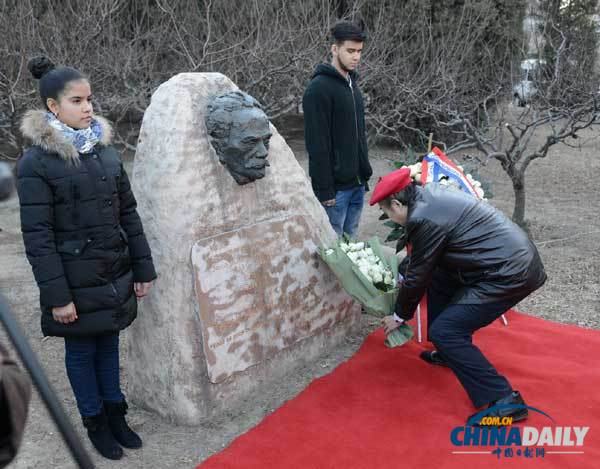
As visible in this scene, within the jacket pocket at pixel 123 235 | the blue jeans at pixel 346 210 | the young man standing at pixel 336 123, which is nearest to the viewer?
the jacket pocket at pixel 123 235

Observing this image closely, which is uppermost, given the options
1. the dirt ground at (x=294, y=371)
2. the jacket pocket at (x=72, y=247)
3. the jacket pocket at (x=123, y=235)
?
the jacket pocket at (x=72, y=247)

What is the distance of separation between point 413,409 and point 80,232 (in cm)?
183

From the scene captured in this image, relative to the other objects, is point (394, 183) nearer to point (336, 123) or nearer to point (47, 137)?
point (336, 123)

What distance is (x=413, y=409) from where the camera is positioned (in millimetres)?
3145

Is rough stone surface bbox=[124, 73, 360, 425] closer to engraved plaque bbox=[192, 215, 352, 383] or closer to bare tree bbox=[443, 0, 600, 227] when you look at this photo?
engraved plaque bbox=[192, 215, 352, 383]

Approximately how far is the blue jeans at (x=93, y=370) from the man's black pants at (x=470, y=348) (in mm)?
1536

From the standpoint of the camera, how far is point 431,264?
2.96m

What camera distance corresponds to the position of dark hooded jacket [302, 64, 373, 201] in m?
4.05

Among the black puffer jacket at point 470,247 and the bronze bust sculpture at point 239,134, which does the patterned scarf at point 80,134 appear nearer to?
the bronze bust sculpture at point 239,134

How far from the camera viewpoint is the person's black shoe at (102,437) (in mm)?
2822

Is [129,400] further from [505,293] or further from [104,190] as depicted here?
[505,293]

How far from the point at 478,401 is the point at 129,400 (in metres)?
1.81

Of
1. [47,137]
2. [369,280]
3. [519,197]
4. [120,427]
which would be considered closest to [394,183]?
[369,280]

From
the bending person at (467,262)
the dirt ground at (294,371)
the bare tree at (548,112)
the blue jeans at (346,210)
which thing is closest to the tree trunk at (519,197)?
the bare tree at (548,112)
